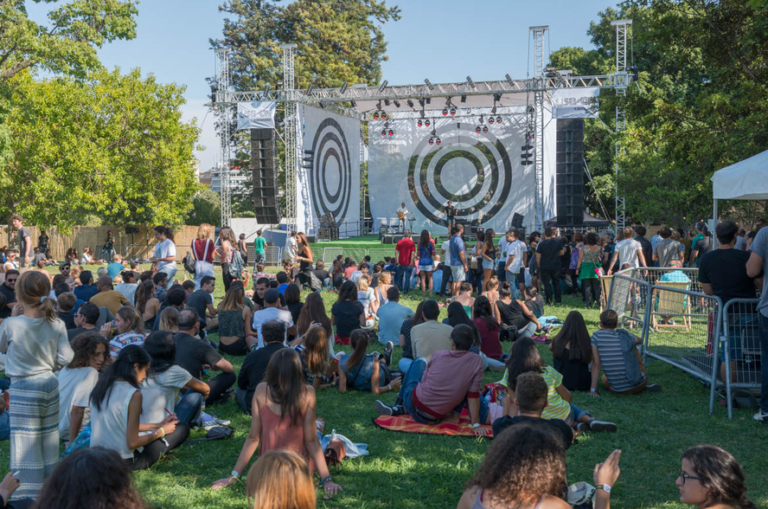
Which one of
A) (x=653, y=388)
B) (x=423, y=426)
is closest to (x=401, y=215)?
(x=653, y=388)

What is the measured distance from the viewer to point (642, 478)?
14.4ft

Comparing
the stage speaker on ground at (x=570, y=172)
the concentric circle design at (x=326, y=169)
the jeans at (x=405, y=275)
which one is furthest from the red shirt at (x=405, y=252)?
the concentric circle design at (x=326, y=169)

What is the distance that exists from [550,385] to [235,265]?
774 centimetres

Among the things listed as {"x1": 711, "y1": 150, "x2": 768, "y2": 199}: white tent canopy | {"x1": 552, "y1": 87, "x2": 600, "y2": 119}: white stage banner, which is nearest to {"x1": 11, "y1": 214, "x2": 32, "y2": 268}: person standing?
{"x1": 711, "y1": 150, "x2": 768, "y2": 199}: white tent canopy

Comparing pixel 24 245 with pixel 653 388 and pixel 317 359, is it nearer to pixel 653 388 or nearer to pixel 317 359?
pixel 317 359

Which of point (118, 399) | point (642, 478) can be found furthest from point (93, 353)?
point (642, 478)

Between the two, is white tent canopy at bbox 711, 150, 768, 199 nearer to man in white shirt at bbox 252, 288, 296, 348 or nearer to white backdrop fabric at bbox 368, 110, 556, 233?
man in white shirt at bbox 252, 288, 296, 348

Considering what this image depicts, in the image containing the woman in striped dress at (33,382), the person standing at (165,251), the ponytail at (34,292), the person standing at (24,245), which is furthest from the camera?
the person standing at (24,245)

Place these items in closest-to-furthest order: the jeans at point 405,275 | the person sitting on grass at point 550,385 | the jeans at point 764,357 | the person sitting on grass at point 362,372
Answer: the person sitting on grass at point 550,385
the jeans at point 764,357
the person sitting on grass at point 362,372
the jeans at point 405,275

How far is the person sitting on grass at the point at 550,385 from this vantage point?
444cm

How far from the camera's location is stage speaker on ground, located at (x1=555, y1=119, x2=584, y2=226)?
21344mm

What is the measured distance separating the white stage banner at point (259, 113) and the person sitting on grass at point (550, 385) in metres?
19.7

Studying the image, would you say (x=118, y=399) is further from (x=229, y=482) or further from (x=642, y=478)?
(x=642, y=478)

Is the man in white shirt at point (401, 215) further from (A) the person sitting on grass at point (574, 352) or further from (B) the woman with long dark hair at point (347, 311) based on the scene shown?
(A) the person sitting on grass at point (574, 352)
